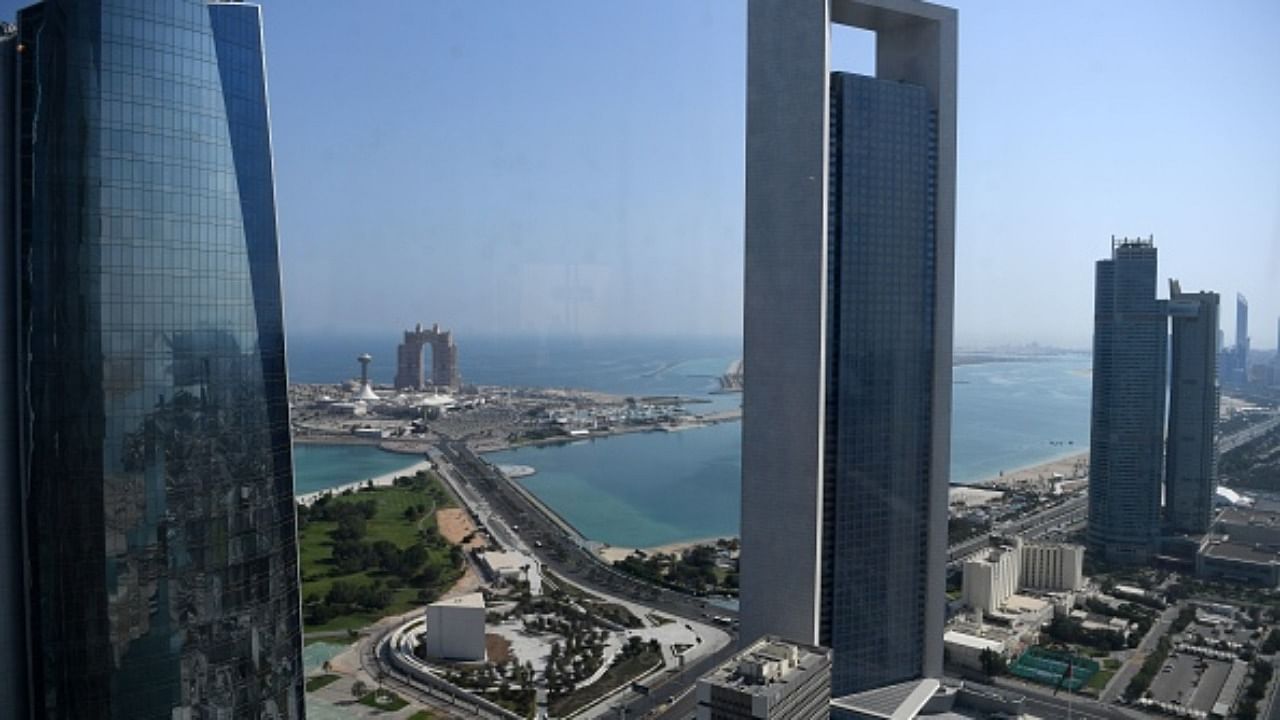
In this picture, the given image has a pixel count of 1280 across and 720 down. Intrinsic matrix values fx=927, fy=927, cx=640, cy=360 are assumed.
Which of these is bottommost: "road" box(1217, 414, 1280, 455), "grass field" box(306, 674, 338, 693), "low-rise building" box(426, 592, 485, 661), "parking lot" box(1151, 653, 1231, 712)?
"parking lot" box(1151, 653, 1231, 712)

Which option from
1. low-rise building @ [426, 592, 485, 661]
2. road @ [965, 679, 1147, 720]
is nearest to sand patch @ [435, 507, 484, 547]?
low-rise building @ [426, 592, 485, 661]

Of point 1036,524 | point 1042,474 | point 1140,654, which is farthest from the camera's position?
point 1042,474

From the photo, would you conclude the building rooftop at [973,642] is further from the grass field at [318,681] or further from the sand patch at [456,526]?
the sand patch at [456,526]

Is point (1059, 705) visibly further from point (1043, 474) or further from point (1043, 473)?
point (1043, 473)

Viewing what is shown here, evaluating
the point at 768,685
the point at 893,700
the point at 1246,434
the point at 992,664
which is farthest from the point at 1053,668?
the point at 768,685

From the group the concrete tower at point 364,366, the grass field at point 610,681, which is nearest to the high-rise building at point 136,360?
the grass field at point 610,681

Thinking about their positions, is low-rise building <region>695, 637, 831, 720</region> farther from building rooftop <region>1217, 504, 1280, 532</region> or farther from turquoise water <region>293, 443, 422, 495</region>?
turquoise water <region>293, 443, 422, 495</region>
